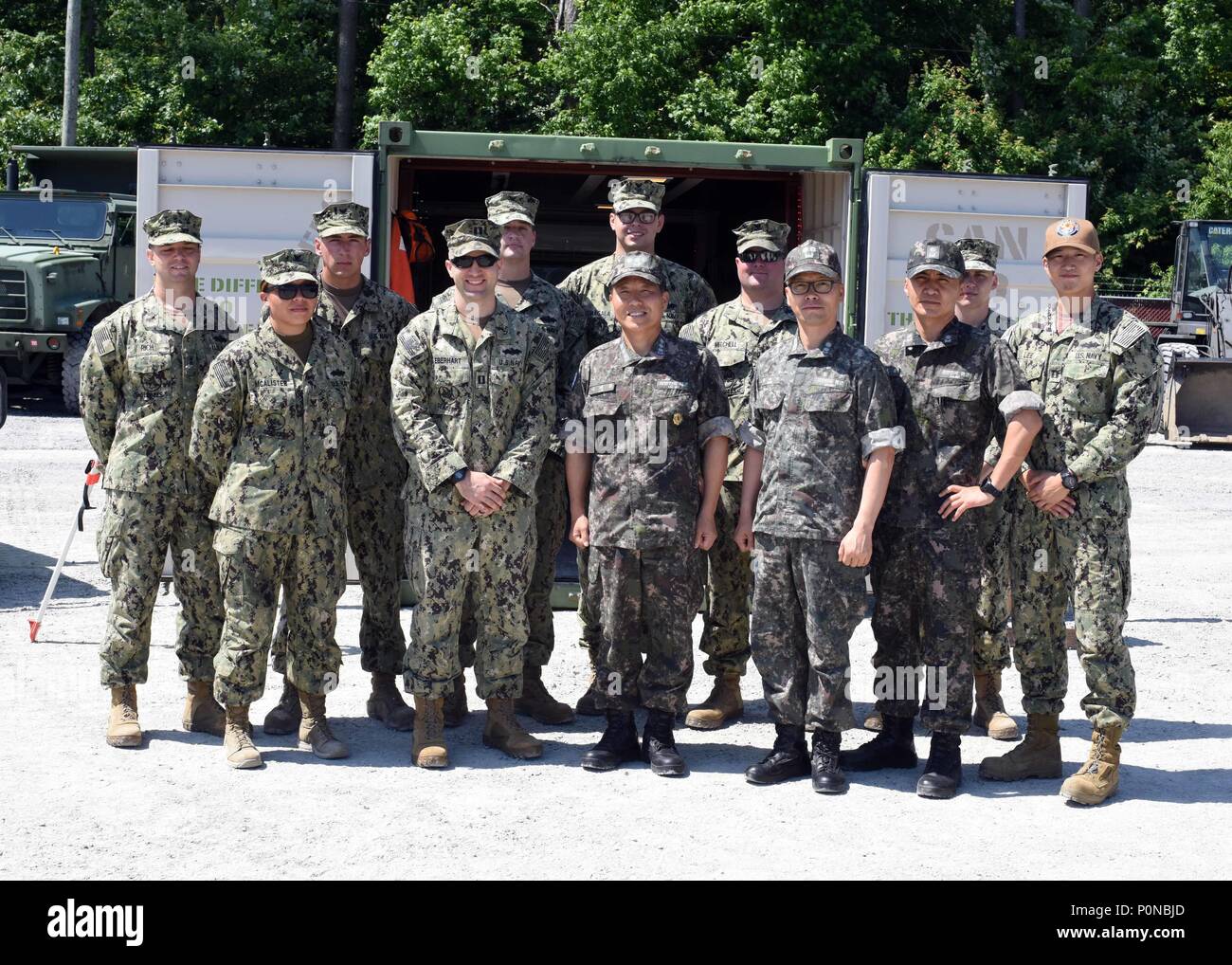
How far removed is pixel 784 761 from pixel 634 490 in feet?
3.72

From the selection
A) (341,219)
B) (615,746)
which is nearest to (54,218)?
(341,219)

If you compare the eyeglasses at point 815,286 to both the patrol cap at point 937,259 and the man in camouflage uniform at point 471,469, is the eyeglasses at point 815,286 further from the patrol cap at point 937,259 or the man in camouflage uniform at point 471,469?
the man in camouflage uniform at point 471,469

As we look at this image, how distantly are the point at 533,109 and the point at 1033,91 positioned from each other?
8065 millimetres

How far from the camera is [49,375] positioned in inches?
715

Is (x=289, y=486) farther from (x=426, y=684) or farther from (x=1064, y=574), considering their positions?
(x=1064, y=574)

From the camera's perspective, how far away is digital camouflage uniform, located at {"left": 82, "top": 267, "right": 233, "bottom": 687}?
5.90 m

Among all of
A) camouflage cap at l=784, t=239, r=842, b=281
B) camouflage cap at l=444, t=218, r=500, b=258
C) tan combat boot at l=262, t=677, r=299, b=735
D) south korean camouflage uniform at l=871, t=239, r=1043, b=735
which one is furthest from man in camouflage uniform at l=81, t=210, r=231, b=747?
south korean camouflage uniform at l=871, t=239, r=1043, b=735

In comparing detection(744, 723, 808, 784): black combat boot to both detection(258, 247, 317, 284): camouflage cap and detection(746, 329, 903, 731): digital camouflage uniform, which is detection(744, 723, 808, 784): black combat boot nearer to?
detection(746, 329, 903, 731): digital camouflage uniform

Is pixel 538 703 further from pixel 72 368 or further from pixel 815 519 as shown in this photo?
pixel 72 368

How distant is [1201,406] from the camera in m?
18.4

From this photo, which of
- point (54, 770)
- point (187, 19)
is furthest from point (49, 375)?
point (54, 770)

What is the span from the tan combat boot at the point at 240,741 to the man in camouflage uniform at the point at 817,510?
1.83 meters

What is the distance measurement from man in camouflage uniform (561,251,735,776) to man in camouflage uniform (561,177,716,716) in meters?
0.38
